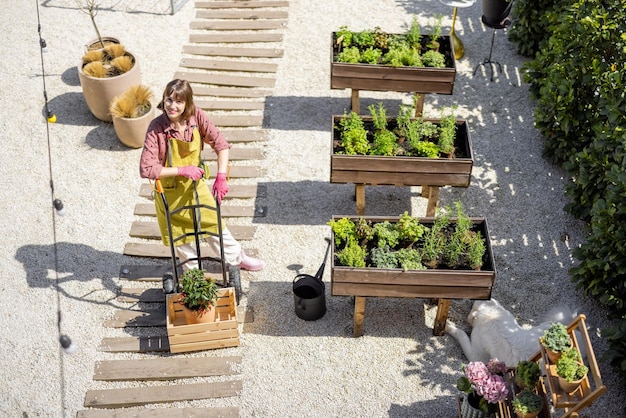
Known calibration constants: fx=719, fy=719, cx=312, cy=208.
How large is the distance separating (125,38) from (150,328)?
4939 mm

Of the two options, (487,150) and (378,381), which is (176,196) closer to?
(378,381)

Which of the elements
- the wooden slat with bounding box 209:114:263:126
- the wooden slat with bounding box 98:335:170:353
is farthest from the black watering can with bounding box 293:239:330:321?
the wooden slat with bounding box 209:114:263:126

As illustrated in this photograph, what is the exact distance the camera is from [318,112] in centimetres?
891

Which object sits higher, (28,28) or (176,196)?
(176,196)

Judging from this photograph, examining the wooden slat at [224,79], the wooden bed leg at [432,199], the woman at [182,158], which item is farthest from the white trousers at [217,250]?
the wooden slat at [224,79]

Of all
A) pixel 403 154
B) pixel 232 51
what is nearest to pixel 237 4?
pixel 232 51

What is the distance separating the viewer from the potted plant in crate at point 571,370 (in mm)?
4828

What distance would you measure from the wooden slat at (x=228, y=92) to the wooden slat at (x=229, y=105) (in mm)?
137

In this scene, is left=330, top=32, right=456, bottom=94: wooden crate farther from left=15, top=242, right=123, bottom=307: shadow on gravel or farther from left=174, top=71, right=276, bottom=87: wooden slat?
left=15, top=242, right=123, bottom=307: shadow on gravel

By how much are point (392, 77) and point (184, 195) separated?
125 inches

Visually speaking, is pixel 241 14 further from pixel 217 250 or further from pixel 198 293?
pixel 198 293

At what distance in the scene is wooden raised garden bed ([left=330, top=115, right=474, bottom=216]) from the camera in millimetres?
6926

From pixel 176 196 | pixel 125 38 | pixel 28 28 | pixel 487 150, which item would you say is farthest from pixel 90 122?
pixel 487 150

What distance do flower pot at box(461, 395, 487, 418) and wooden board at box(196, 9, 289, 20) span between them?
22.1ft
